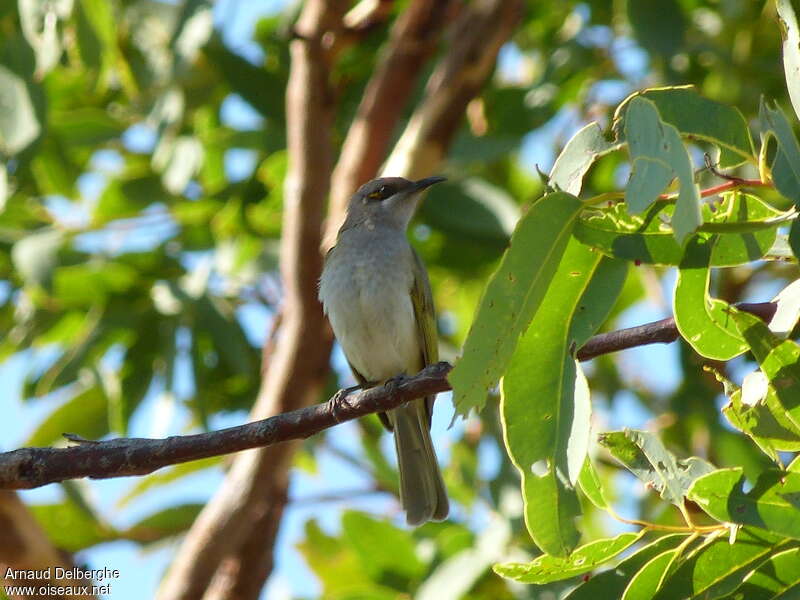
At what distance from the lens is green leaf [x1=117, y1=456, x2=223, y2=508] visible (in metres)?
6.66

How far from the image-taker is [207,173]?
699 cm

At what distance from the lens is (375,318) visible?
549cm

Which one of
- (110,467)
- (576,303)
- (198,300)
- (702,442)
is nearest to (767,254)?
(576,303)

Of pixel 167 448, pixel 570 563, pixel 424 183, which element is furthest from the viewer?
pixel 424 183

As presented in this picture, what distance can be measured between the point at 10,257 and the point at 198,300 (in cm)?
123

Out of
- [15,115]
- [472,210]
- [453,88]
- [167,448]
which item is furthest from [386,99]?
[167,448]

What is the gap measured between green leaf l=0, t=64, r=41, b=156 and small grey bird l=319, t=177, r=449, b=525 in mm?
1625

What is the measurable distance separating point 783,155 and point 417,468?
10.8 feet

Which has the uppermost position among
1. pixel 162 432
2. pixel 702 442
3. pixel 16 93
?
pixel 16 93

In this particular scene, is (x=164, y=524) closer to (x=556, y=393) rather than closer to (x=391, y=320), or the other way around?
(x=391, y=320)

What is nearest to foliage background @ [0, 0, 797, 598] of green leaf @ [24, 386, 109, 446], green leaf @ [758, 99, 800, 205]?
green leaf @ [24, 386, 109, 446]

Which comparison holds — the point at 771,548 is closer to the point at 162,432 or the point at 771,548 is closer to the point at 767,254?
the point at 767,254

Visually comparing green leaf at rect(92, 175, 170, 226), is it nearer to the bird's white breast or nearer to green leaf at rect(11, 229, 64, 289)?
green leaf at rect(11, 229, 64, 289)

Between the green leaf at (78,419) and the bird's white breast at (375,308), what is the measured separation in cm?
160
